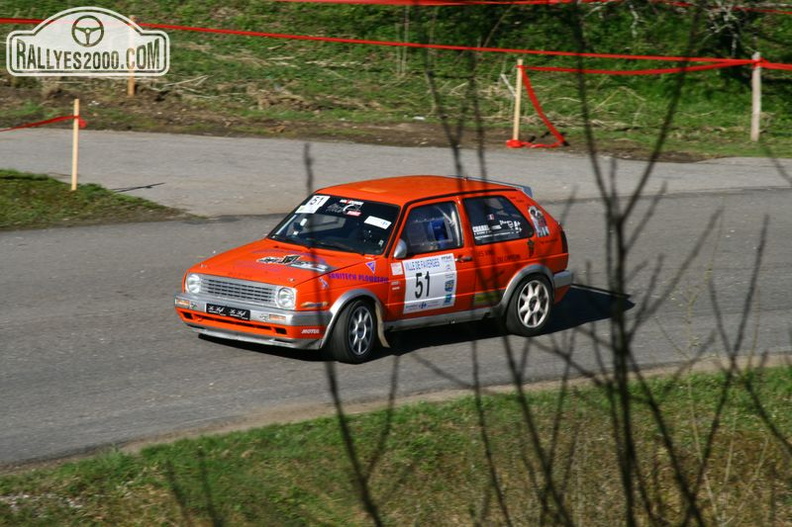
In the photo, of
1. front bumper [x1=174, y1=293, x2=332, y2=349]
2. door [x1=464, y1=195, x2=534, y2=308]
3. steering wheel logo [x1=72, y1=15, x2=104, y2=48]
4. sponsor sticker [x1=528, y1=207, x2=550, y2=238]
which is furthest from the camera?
steering wheel logo [x1=72, y1=15, x2=104, y2=48]

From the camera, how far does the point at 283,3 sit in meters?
30.3

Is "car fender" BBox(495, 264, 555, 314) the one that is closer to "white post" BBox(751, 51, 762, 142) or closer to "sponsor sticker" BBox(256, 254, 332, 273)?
"sponsor sticker" BBox(256, 254, 332, 273)

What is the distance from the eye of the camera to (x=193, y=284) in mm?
10406

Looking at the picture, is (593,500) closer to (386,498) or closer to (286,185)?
(386,498)

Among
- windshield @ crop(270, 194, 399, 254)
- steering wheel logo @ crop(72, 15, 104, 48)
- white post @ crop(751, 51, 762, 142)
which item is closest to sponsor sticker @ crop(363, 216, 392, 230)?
windshield @ crop(270, 194, 399, 254)

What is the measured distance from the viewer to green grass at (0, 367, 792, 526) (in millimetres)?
6902

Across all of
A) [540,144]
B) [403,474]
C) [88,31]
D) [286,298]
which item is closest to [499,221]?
[286,298]

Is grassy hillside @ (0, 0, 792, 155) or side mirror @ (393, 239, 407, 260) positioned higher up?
grassy hillside @ (0, 0, 792, 155)

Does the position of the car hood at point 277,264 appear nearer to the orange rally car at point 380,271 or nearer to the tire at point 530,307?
the orange rally car at point 380,271

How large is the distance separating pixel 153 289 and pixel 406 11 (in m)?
17.7

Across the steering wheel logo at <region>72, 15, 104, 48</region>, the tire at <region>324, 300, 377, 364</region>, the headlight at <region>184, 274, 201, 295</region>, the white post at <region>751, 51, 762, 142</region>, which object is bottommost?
the tire at <region>324, 300, 377, 364</region>

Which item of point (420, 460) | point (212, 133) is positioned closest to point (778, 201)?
point (212, 133)
